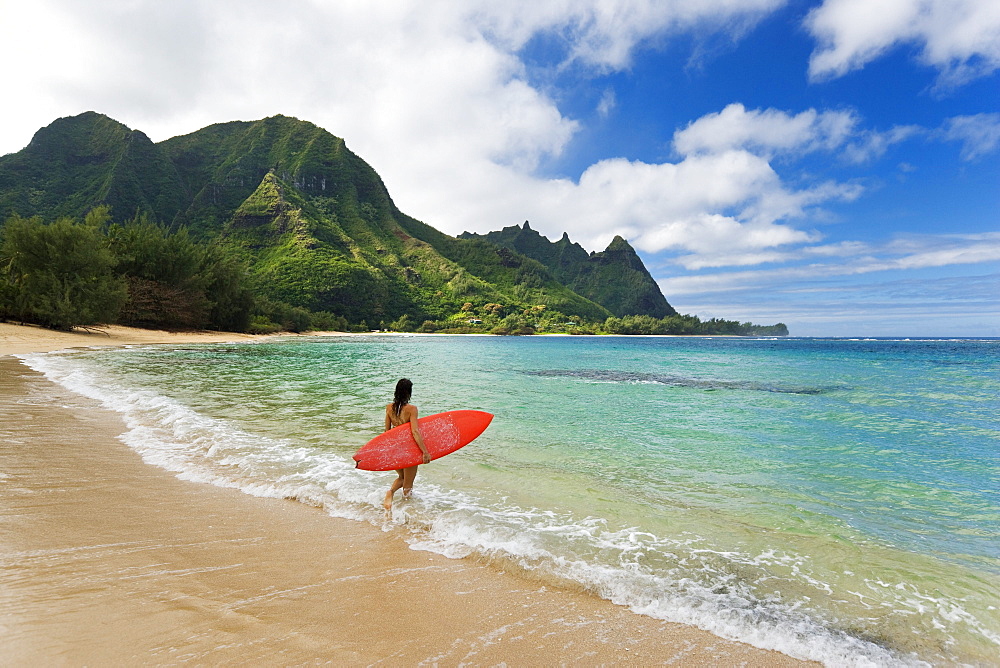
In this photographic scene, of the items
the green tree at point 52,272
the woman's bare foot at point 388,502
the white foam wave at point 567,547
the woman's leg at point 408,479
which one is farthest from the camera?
the green tree at point 52,272

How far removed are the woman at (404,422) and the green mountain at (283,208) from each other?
107958mm

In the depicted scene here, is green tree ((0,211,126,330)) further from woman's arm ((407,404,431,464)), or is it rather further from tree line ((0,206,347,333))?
woman's arm ((407,404,431,464))

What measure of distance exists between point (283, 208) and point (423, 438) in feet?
492

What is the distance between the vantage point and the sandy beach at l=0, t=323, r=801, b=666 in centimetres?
288

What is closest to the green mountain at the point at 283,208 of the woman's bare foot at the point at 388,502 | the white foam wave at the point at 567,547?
the white foam wave at the point at 567,547

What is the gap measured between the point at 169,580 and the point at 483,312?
461 ft

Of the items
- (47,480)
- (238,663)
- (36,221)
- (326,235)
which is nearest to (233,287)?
(36,221)

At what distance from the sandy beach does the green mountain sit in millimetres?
108300

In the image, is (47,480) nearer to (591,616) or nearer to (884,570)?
(591,616)

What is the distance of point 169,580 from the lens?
144 inches

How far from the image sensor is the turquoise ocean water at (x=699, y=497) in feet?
12.4

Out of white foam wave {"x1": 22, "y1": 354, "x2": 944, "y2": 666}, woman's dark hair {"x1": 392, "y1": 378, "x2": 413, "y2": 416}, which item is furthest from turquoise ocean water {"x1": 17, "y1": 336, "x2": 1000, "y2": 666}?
woman's dark hair {"x1": 392, "y1": 378, "x2": 413, "y2": 416}

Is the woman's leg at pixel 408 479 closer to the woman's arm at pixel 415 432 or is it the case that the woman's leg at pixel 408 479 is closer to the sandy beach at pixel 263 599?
the woman's arm at pixel 415 432

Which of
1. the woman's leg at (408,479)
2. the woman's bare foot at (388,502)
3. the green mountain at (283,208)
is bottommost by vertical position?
the woman's bare foot at (388,502)
